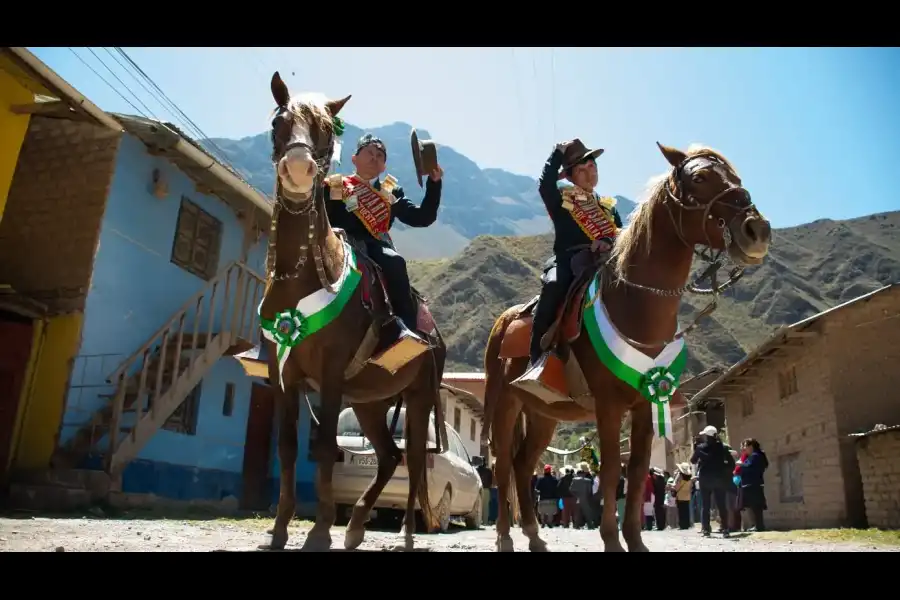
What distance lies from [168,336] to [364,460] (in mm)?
4799

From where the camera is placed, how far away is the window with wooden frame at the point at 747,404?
78.2ft

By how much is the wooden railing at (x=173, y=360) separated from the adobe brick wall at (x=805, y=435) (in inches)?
535

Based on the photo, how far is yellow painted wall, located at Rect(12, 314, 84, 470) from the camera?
11696 mm

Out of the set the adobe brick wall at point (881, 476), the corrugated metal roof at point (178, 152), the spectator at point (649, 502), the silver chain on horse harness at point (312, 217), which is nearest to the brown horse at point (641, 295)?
the silver chain on horse harness at point (312, 217)

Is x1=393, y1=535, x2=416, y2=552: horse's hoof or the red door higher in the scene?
the red door

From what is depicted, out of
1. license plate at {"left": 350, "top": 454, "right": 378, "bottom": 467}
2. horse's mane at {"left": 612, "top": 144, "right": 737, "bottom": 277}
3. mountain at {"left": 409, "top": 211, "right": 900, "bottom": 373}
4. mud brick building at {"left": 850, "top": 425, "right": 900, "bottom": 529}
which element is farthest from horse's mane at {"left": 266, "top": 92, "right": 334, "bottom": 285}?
mountain at {"left": 409, "top": 211, "right": 900, "bottom": 373}

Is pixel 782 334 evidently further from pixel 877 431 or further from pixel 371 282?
pixel 371 282

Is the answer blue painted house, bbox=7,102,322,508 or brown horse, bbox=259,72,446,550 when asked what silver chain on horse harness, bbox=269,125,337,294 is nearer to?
brown horse, bbox=259,72,446,550

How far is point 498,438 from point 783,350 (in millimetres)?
14939

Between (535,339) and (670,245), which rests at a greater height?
(670,245)
